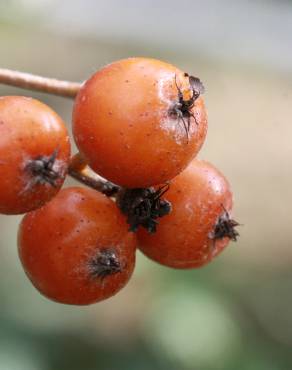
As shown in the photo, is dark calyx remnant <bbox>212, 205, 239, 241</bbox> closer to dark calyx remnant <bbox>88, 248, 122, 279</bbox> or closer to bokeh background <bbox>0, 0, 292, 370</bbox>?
dark calyx remnant <bbox>88, 248, 122, 279</bbox>

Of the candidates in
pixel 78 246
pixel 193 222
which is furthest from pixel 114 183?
pixel 193 222

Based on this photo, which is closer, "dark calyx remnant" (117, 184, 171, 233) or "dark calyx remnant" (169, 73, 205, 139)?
"dark calyx remnant" (169, 73, 205, 139)

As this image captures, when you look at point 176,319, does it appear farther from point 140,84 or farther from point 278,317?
point 140,84

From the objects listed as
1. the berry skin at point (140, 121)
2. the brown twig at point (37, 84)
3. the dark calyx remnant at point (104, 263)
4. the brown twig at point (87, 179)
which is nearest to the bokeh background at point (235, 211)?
the brown twig at point (37, 84)

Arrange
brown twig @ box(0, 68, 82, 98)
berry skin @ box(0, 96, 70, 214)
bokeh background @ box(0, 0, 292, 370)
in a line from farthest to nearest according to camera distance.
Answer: bokeh background @ box(0, 0, 292, 370) → brown twig @ box(0, 68, 82, 98) → berry skin @ box(0, 96, 70, 214)

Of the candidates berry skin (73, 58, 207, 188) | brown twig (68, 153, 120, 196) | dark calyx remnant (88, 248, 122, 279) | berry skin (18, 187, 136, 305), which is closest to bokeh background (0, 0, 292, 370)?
brown twig (68, 153, 120, 196)

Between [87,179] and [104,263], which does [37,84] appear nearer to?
[87,179]

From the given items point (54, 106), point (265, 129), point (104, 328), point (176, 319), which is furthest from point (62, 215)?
point (265, 129)
